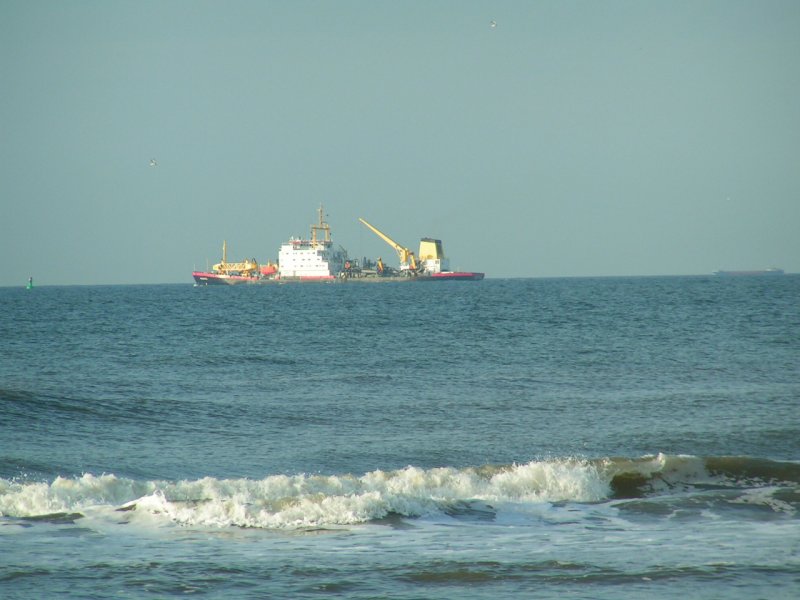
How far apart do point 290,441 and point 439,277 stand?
15214cm

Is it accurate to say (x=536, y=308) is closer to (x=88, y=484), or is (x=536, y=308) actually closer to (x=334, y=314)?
(x=334, y=314)

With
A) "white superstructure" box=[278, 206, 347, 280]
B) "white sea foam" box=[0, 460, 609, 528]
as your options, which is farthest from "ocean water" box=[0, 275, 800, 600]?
"white superstructure" box=[278, 206, 347, 280]

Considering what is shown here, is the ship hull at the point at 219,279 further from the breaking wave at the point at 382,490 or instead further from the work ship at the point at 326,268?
the breaking wave at the point at 382,490

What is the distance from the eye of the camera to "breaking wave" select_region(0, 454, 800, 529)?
450 inches

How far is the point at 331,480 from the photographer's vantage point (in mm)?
13016

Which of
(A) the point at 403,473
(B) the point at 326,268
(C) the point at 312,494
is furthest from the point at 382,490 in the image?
(B) the point at 326,268

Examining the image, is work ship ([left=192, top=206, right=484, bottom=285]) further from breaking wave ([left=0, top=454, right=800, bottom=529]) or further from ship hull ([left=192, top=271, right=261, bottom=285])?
breaking wave ([left=0, top=454, right=800, bottom=529])

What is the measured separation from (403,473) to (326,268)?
452 feet

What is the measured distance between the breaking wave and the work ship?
449ft

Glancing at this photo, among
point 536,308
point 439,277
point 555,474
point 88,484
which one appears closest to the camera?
point 88,484

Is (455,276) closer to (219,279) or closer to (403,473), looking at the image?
(219,279)

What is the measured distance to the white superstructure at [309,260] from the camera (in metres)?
150

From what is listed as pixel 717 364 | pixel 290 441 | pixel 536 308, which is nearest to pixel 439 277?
pixel 536 308

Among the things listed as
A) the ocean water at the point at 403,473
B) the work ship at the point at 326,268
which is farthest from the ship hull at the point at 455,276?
the ocean water at the point at 403,473
